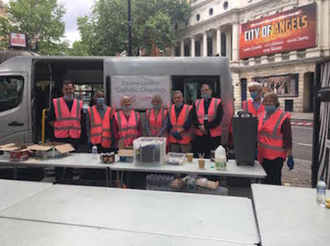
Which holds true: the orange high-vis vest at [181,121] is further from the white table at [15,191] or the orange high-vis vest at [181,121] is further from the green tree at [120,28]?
the green tree at [120,28]

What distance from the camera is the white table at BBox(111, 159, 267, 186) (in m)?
3.82

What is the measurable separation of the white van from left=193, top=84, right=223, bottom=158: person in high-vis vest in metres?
0.58

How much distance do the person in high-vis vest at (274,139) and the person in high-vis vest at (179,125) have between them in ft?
4.63

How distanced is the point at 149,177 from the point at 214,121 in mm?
1708

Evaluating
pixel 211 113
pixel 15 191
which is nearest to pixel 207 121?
pixel 211 113

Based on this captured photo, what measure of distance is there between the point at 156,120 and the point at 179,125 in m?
0.46

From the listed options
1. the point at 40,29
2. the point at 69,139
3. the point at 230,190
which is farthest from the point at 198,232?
the point at 40,29

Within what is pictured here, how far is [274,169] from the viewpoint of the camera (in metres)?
4.36

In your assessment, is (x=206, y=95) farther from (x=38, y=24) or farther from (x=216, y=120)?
(x=38, y=24)

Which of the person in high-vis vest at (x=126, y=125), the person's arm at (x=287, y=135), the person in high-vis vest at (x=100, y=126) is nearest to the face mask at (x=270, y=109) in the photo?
the person's arm at (x=287, y=135)

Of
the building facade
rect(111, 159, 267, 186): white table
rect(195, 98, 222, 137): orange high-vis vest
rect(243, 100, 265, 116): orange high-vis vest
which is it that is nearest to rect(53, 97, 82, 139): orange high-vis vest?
rect(111, 159, 267, 186): white table

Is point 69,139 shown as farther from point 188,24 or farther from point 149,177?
point 188,24

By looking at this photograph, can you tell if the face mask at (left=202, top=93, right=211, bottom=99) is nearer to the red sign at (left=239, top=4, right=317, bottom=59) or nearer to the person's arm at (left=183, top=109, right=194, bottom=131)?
the person's arm at (left=183, top=109, right=194, bottom=131)

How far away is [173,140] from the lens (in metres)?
5.55
